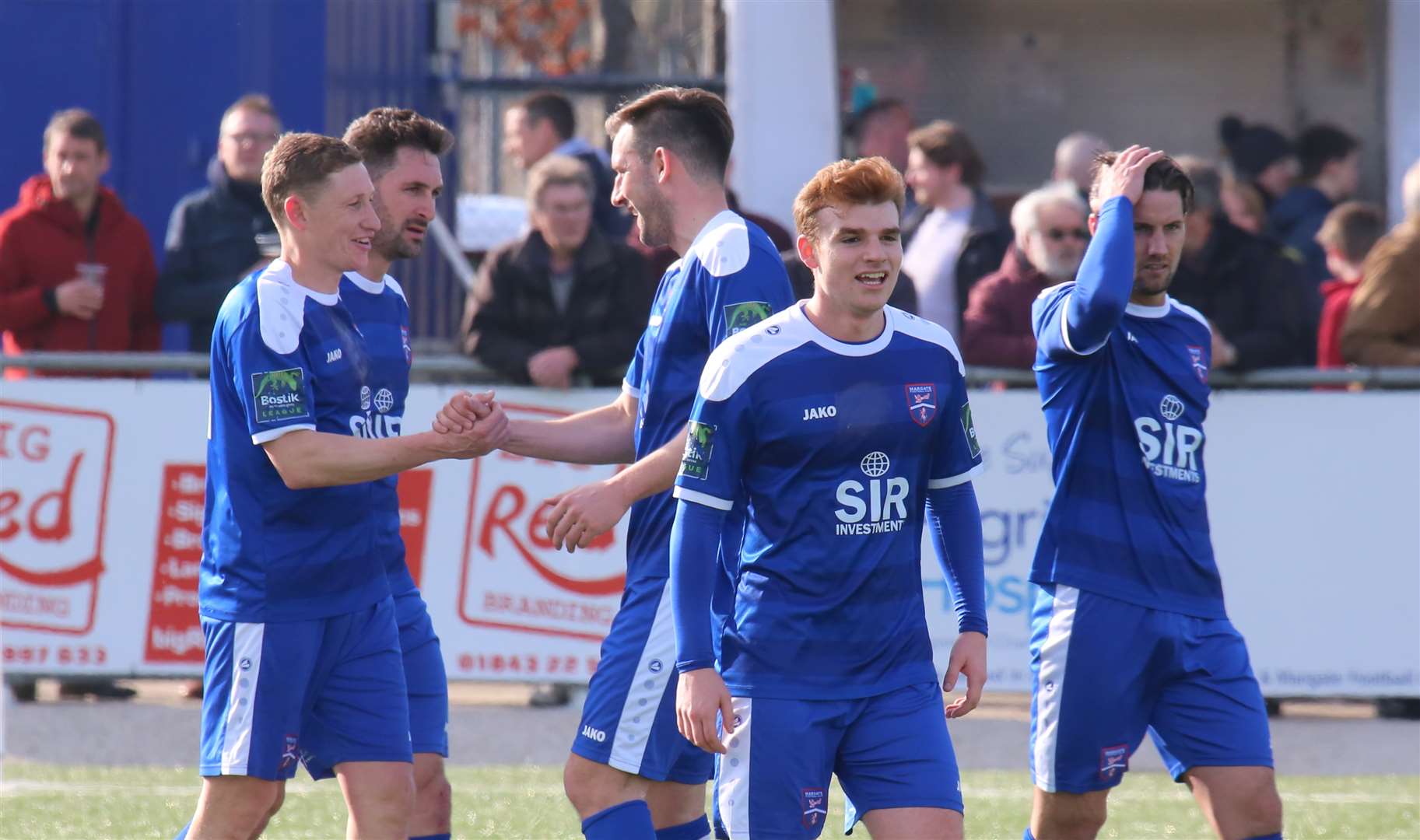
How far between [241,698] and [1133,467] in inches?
92.8

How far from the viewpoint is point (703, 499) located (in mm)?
4516

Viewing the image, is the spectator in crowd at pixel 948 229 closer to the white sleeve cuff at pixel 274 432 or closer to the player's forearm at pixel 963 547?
the player's forearm at pixel 963 547

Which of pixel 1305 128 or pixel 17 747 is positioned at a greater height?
pixel 1305 128

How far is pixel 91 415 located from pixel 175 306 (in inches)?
33.3

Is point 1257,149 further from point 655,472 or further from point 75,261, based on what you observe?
point 655,472

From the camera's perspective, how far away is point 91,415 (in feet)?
29.4

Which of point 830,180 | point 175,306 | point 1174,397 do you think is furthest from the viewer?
point 175,306

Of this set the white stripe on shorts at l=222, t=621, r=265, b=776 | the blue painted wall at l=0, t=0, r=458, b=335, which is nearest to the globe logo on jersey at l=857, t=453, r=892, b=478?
the white stripe on shorts at l=222, t=621, r=265, b=776

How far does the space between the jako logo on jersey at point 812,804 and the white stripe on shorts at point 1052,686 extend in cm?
101

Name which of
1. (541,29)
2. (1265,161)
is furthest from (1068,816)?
(541,29)

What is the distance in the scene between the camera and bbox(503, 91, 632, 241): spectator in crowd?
1021 centimetres

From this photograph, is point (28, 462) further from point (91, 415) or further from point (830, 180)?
point (830, 180)

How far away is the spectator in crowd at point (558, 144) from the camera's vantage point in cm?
1021

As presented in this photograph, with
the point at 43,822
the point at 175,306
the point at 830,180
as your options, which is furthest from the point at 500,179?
the point at 830,180
